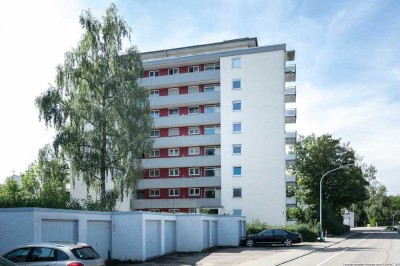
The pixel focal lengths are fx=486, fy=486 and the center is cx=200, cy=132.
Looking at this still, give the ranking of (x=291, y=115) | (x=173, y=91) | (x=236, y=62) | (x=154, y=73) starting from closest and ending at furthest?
(x=236, y=62) < (x=291, y=115) < (x=173, y=91) < (x=154, y=73)

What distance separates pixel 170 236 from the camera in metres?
30.3

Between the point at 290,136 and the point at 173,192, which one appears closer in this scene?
the point at 290,136

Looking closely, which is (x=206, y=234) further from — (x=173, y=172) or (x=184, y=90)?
(x=184, y=90)

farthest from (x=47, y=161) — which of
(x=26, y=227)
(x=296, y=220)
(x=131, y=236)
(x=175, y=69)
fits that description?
(x=296, y=220)

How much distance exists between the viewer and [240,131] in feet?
172

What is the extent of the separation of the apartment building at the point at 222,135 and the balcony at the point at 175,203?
0.11 metres

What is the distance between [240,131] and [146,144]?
19.2 metres

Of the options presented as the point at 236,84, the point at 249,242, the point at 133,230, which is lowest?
the point at 249,242

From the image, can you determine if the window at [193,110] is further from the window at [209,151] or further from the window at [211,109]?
the window at [209,151]

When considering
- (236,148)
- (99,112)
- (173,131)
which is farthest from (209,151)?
(99,112)

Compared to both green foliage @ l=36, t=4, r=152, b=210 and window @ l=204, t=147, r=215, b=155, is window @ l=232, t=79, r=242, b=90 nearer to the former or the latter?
window @ l=204, t=147, r=215, b=155

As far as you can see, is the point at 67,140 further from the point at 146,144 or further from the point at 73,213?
the point at 73,213

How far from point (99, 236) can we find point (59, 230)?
363 cm

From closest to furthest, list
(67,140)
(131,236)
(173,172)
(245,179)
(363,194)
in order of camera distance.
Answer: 1. (131,236)
2. (67,140)
3. (245,179)
4. (173,172)
5. (363,194)
